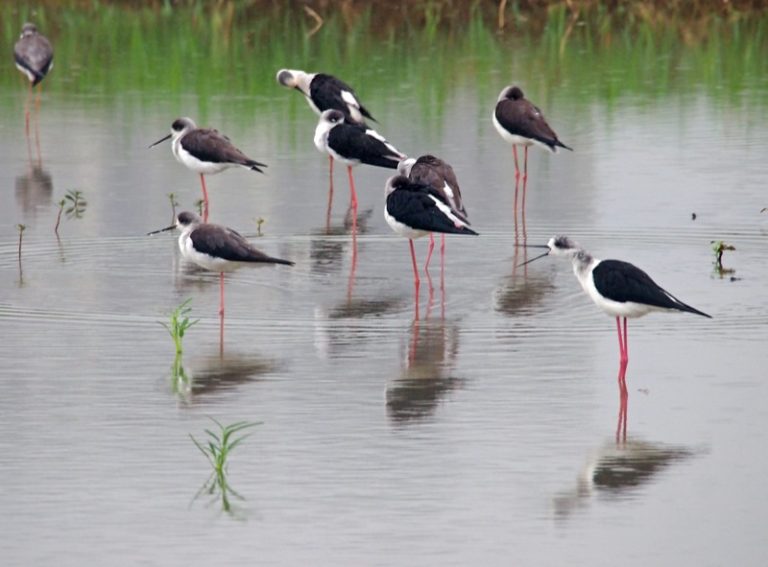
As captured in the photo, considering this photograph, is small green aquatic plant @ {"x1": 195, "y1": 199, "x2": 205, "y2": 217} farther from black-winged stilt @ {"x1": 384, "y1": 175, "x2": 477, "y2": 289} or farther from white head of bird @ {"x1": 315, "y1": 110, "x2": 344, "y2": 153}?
black-winged stilt @ {"x1": 384, "y1": 175, "x2": 477, "y2": 289}

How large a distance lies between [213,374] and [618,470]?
9.61ft

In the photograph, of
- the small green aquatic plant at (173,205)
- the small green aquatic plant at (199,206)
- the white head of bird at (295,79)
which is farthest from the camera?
the white head of bird at (295,79)

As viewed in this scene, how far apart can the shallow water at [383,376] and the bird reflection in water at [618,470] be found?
0.9 inches

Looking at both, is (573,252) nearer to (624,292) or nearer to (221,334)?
(624,292)

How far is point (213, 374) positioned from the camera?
1094cm

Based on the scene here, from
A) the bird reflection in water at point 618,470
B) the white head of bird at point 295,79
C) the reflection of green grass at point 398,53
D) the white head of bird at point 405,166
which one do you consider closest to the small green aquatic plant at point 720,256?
the white head of bird at point 405,166

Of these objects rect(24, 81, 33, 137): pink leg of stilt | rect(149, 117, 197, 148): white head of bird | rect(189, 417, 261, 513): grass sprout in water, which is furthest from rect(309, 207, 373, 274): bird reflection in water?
rect(24, 81, 33, 137): pink leg of stilt

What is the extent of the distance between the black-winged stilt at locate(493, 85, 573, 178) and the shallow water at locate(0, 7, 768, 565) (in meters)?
0.55

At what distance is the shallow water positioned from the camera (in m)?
8.12

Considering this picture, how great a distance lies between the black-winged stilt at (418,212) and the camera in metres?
13.5

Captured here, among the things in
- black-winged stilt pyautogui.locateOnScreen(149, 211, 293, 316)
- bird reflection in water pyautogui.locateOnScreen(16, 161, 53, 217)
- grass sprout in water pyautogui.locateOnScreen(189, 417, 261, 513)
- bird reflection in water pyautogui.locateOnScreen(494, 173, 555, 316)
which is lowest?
bird reflection in water pyautogui.locateOnScreen(16, 161, 53, 217)

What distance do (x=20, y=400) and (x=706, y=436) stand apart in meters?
3.74

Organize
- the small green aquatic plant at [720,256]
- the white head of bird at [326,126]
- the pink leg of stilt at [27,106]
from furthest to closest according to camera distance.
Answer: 1. the pink leg of stilt at [27,106]
2. the white head of bird at [326,126]
3. the small green aquatic plant at [720,256]

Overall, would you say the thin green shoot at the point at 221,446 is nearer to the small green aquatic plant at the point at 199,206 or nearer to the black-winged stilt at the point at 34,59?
the small green aquatic plant at the point at 199,206
